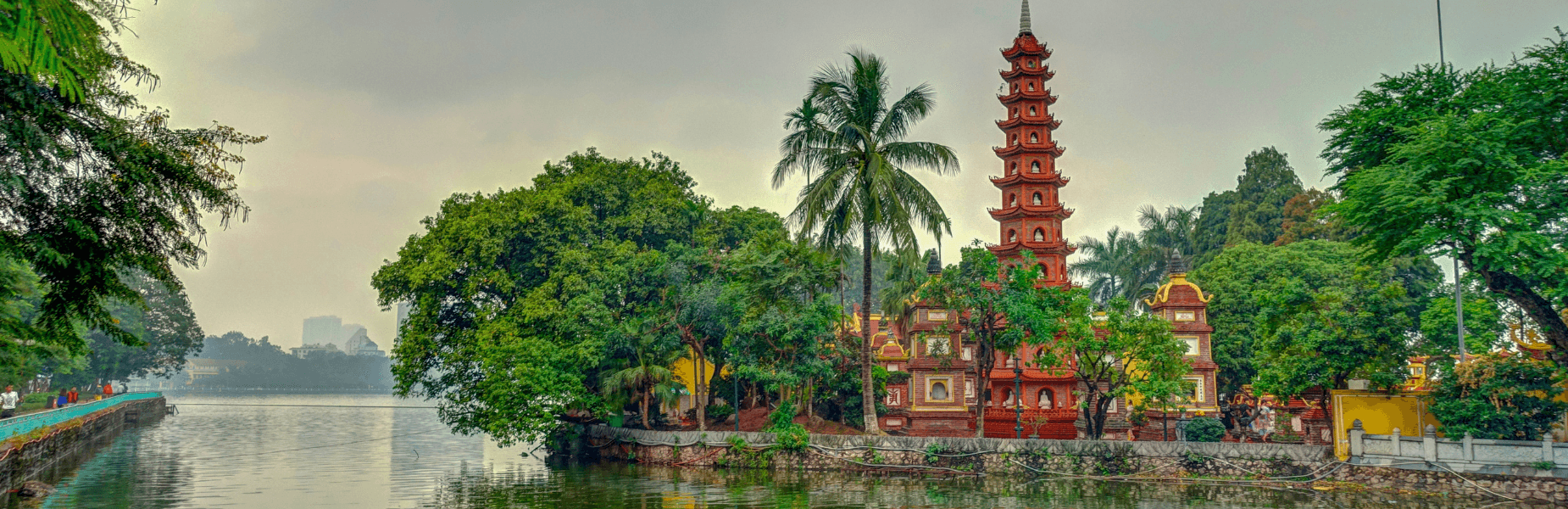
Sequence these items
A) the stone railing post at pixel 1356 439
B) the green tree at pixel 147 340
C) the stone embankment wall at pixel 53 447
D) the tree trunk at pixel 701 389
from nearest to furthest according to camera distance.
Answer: the stone embankment wall at pixel 53 447, the stone railing post at pixel 1356 439, the tree trunk at pixel 701 389, the green tree at pixel 147 340

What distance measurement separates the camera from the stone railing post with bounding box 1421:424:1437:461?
917 inches

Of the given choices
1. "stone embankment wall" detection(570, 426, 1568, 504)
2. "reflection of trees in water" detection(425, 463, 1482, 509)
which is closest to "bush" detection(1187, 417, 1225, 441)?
"stone embankment wall" detection(570, 426, 1568, 504)

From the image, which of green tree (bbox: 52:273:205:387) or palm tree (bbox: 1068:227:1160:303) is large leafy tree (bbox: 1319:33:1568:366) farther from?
green tree (bbox: 52:273:205:387)

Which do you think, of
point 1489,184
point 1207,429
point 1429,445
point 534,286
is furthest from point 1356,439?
point 534,286

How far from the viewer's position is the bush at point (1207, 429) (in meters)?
29.4

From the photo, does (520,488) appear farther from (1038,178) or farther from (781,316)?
(1038,178)

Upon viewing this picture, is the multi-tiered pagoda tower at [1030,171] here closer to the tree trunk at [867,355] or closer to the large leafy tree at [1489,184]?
the tree trunk at [867,355]

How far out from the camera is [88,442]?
39844mm

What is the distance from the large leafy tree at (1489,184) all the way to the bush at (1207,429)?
7.35 meters

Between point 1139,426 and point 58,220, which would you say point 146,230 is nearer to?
point 58,220

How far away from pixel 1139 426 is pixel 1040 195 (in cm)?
957

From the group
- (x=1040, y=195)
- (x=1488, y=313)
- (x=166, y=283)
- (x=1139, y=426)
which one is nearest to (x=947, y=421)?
(x=1139, y=426)

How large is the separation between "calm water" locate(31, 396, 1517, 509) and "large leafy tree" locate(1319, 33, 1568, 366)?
546 centimetres

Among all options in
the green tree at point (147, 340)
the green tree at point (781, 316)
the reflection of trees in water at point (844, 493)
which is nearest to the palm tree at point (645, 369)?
the green tree at point (781, 316)
